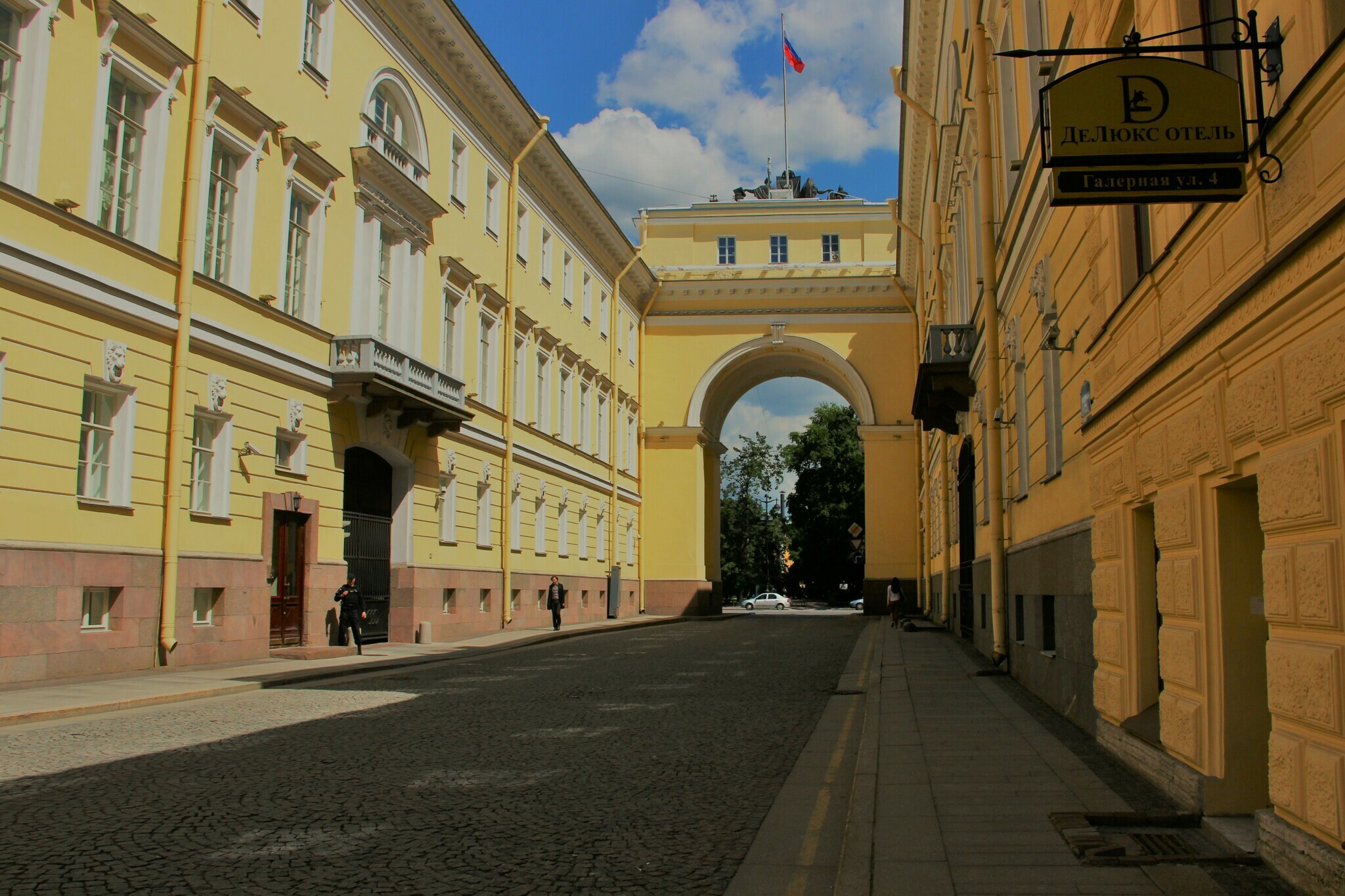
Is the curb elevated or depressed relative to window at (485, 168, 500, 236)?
depressed

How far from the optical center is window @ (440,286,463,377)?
2641 centimetres

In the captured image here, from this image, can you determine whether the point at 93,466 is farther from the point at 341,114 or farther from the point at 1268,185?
the point at 1268,185

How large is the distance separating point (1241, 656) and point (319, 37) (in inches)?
782

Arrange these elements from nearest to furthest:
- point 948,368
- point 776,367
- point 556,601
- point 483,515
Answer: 1. point 948,368
2. point 483,515
3. point 556,601
4. point 776,367

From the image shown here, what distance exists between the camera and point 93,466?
14922 millimetres

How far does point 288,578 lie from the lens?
19.7 metres

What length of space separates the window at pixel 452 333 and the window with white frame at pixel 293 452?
6.47 metres

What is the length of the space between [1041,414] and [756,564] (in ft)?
233

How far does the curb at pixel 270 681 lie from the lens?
1093 cm

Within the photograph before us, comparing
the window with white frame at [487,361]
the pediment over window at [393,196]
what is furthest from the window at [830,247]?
the pediment over window at [393,196]

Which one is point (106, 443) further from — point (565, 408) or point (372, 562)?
point (565, 408)

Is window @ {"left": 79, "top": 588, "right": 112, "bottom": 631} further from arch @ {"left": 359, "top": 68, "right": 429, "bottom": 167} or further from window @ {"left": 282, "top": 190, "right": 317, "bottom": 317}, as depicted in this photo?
arch @ {"left": 359, "top": 68, "right": 429, "bottom": 167}

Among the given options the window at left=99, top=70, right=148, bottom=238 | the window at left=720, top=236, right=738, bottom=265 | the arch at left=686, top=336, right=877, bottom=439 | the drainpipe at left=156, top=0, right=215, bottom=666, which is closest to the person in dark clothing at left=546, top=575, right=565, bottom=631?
the drainpipe at left=156, top=0, right=215, bottom=666

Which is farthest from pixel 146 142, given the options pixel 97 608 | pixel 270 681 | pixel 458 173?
pixel 458 173
